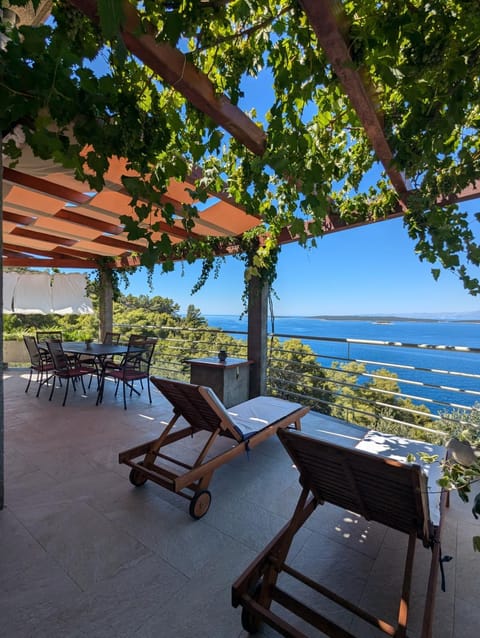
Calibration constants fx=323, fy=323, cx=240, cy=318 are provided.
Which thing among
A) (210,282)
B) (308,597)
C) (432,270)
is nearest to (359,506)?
(308,597)

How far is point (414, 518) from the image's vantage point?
154 centimetres

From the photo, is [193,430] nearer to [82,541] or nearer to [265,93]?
[82,541]

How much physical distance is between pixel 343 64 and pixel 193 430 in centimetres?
288

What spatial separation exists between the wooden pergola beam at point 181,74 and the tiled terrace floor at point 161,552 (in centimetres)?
252

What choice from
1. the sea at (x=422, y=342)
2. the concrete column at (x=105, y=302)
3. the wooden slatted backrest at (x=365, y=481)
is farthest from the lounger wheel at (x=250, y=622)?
the concrete column at (x=105, y=302)

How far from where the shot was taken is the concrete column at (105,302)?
7.92 m

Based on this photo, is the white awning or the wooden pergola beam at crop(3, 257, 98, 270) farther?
the white awning

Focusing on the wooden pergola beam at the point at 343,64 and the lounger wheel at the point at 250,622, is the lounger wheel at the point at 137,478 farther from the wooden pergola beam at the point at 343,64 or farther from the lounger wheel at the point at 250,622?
the wooden pergola beam at the point at 343,64

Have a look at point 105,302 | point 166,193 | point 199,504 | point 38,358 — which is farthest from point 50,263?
point 199,504

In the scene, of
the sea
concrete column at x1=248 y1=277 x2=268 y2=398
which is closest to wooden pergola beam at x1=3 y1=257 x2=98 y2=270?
the sea

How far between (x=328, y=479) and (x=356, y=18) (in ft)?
7.32

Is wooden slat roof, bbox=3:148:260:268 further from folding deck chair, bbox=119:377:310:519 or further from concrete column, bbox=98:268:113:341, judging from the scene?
concrete column, bbox=98:268:113:341

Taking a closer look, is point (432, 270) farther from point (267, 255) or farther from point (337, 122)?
point (267, 255)

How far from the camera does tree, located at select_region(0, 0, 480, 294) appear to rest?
1.40 metres
